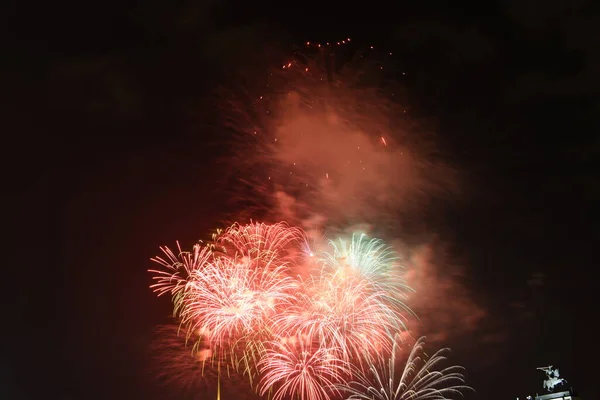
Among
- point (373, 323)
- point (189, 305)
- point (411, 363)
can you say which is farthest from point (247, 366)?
point (411, 363)

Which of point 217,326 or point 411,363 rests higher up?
point 411,363

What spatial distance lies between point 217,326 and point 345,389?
21.7ft

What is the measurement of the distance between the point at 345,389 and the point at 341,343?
11.5ft

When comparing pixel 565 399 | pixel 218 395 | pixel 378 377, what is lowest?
pixel 218 395

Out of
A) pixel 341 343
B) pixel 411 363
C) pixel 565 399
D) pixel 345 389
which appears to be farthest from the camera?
pixel 565 399

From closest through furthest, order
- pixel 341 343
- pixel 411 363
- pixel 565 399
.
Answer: pixel 341 343
pixel 411 363
pixel 565 399

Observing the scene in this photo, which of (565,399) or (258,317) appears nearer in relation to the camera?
(258,317)

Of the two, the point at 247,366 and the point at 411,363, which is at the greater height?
the point at 411,363

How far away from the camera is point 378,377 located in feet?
87.8

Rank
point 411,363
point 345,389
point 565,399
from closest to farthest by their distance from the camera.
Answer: point 345,389, point 411,363, point 565,399

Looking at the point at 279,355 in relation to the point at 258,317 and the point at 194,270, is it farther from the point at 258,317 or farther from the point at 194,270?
the point at 194,270

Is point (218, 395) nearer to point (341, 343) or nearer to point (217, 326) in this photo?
point (217, 326)

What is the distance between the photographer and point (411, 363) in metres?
27.4

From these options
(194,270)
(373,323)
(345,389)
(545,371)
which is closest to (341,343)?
(373,323)
